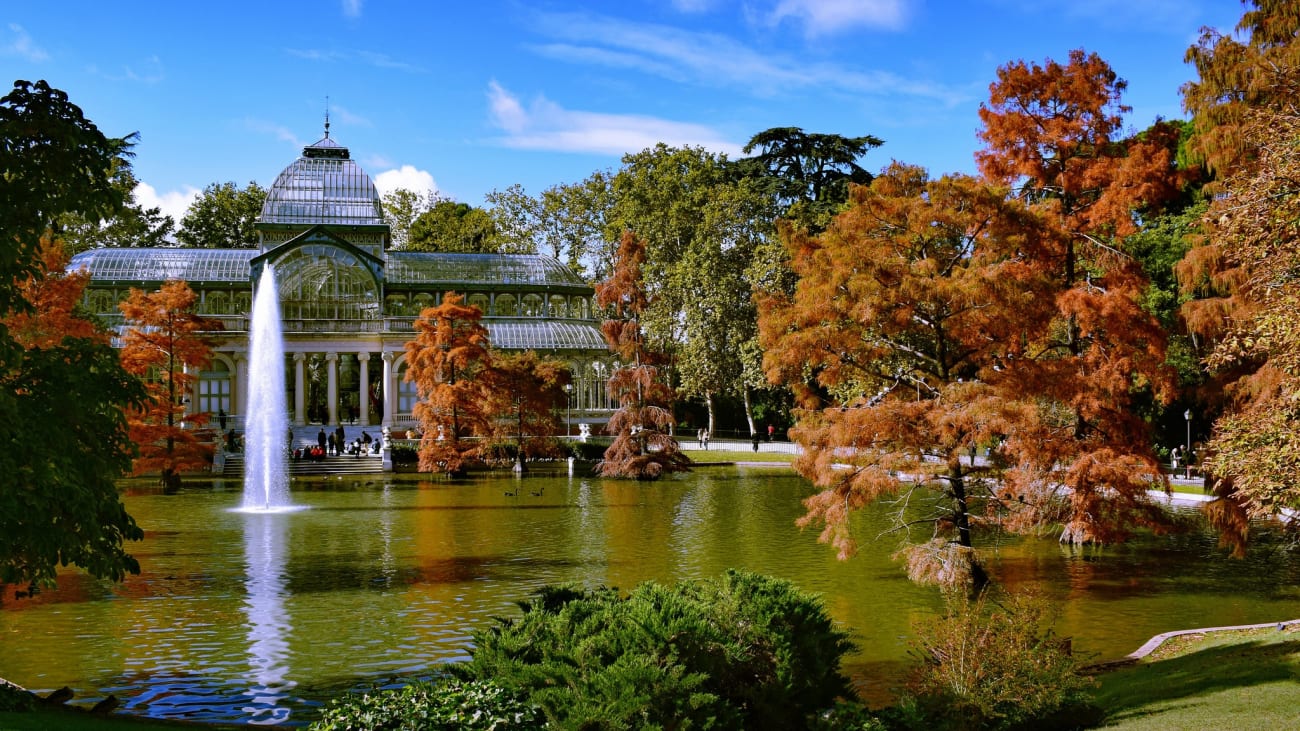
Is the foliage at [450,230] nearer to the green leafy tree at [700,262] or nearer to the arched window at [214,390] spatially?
the green leafy tree at [700,262]

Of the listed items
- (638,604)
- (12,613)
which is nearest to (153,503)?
(12,613)

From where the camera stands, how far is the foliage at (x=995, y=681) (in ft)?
31.0

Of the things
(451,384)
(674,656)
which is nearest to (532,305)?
(451,384)

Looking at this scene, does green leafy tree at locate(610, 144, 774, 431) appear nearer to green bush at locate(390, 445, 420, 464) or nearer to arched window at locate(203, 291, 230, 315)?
green bush at locate(390, 445, 420, 464)

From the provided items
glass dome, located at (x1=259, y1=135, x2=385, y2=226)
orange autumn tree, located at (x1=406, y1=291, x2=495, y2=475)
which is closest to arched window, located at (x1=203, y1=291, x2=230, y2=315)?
glass dome, located at (x1=259, y1=135, x2=385, y2=226)

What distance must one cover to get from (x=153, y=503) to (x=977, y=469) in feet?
75.1

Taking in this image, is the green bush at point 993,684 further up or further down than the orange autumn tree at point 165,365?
further down

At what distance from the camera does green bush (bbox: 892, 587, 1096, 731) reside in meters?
9.44

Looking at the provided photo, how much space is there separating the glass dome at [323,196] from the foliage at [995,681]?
173 feet

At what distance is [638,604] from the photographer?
8.91m

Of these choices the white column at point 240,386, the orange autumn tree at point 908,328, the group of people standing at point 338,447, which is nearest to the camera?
the orange autumn tree at point 908,328

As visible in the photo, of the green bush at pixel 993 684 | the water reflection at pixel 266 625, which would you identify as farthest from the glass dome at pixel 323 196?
the green bush at pixel 993 684

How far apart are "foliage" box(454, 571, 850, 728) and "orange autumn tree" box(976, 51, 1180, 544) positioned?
27.7 feet

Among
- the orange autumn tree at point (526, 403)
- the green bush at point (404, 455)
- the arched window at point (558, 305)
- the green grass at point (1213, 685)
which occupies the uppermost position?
the arched window at point (558, 305)
